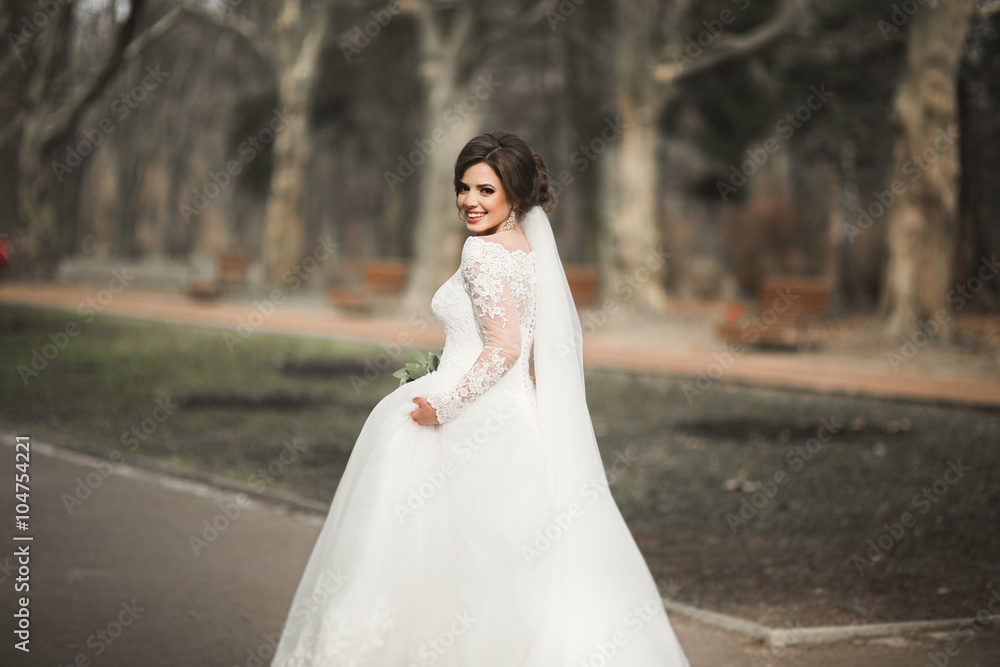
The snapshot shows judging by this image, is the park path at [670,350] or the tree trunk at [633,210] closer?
the park path at [670,350]

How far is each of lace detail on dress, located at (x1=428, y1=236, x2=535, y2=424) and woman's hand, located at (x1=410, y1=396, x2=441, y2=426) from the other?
18mm

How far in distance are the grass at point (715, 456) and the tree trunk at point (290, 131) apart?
11774 millimetres

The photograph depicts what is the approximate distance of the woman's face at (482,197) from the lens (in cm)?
349

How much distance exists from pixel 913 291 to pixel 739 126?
10386mm

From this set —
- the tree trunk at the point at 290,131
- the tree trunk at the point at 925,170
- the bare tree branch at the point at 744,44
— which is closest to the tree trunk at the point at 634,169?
the bare tree branch at the point at 744,44

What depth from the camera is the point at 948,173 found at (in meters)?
15.2

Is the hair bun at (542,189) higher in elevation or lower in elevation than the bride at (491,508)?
higher

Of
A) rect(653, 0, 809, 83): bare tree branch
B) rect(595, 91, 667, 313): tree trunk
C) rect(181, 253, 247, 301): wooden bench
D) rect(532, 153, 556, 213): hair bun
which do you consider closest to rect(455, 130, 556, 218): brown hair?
rect(532, 153, 556, 213): hair bun

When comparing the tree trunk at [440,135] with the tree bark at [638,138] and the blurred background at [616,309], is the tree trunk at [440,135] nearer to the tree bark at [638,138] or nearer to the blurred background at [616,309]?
the blurred background at [616,309]

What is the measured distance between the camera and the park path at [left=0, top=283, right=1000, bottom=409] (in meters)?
12.8

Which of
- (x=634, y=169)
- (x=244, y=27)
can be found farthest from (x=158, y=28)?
(x=634, y=169)

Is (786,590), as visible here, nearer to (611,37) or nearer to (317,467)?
(317,467)

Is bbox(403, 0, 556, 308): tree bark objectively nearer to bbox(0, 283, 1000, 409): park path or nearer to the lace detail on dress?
bbox(0, 283, 1000, 409): park path

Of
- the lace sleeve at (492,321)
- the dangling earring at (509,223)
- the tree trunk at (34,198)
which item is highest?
the tree trunk at (34,198)
